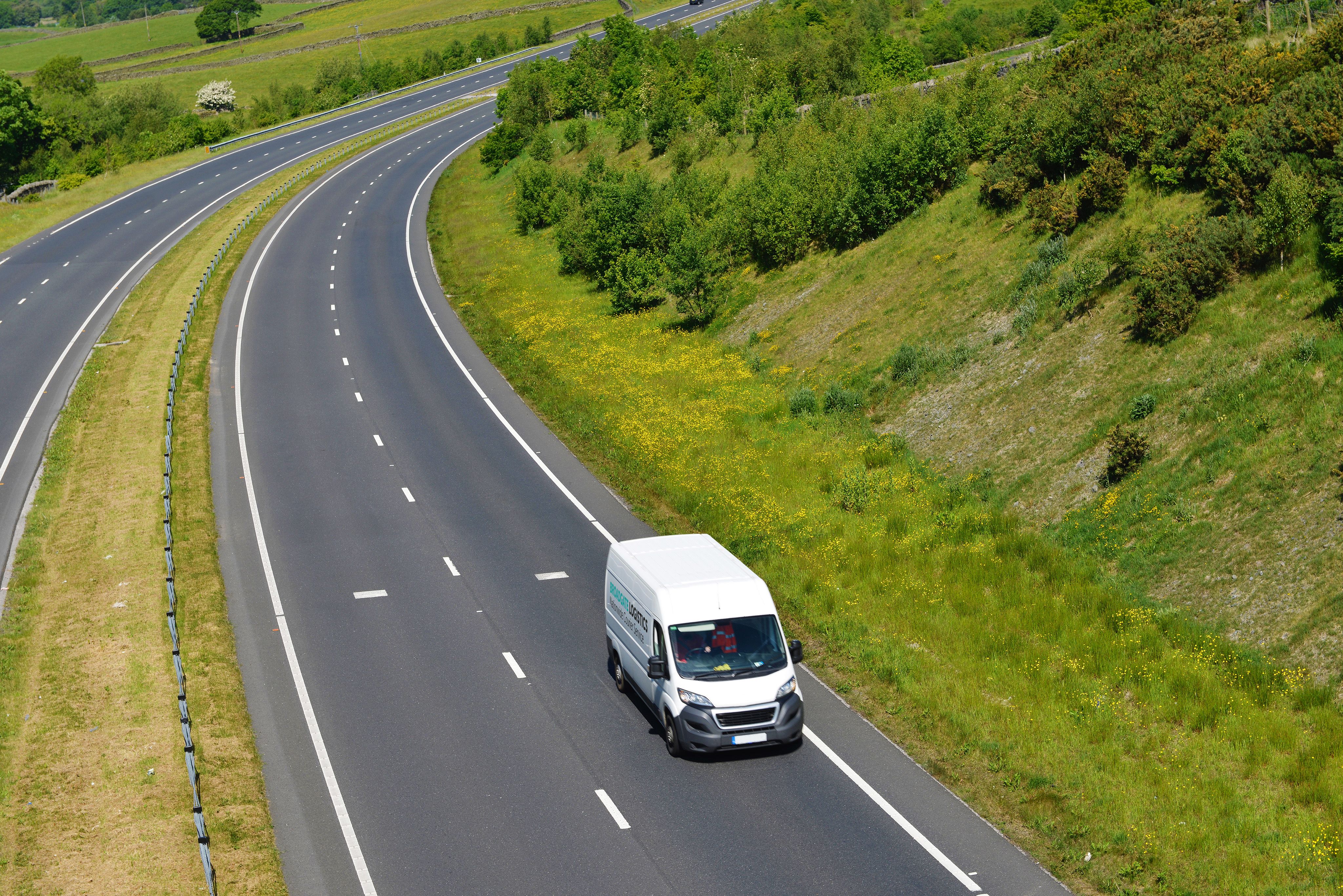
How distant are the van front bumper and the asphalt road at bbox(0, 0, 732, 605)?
51.0 ft

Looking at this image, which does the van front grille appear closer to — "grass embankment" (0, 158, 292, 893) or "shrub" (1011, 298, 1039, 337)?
"grass embankment" (0, 158, 292, 893)

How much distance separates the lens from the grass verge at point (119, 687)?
574 inches

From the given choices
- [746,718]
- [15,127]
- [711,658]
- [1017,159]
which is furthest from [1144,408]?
[15,127]

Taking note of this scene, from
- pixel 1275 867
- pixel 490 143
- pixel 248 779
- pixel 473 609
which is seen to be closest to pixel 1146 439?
pixel 1275 867

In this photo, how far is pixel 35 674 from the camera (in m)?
19.5

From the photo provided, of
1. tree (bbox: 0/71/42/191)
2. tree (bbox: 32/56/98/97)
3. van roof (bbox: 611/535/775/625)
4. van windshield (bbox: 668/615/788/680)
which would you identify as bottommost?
van windshield (bbox: 668/615/788/680)

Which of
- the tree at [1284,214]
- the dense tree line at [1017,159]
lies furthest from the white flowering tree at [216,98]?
the tree at [1284,214]

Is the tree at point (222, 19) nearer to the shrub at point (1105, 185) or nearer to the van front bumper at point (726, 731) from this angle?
the shrub at point (1105, 185)

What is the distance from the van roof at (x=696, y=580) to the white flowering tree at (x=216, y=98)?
119 m

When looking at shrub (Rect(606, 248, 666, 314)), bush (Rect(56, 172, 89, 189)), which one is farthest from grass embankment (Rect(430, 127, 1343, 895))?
bush (Rect(56, 172, 89, 189))

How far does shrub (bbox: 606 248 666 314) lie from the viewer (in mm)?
43781

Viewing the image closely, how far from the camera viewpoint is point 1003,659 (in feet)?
59.8

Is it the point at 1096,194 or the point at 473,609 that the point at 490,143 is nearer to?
the point at 1096,194

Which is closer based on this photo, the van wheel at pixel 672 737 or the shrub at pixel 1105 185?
the van wheel at pixel 672 737
